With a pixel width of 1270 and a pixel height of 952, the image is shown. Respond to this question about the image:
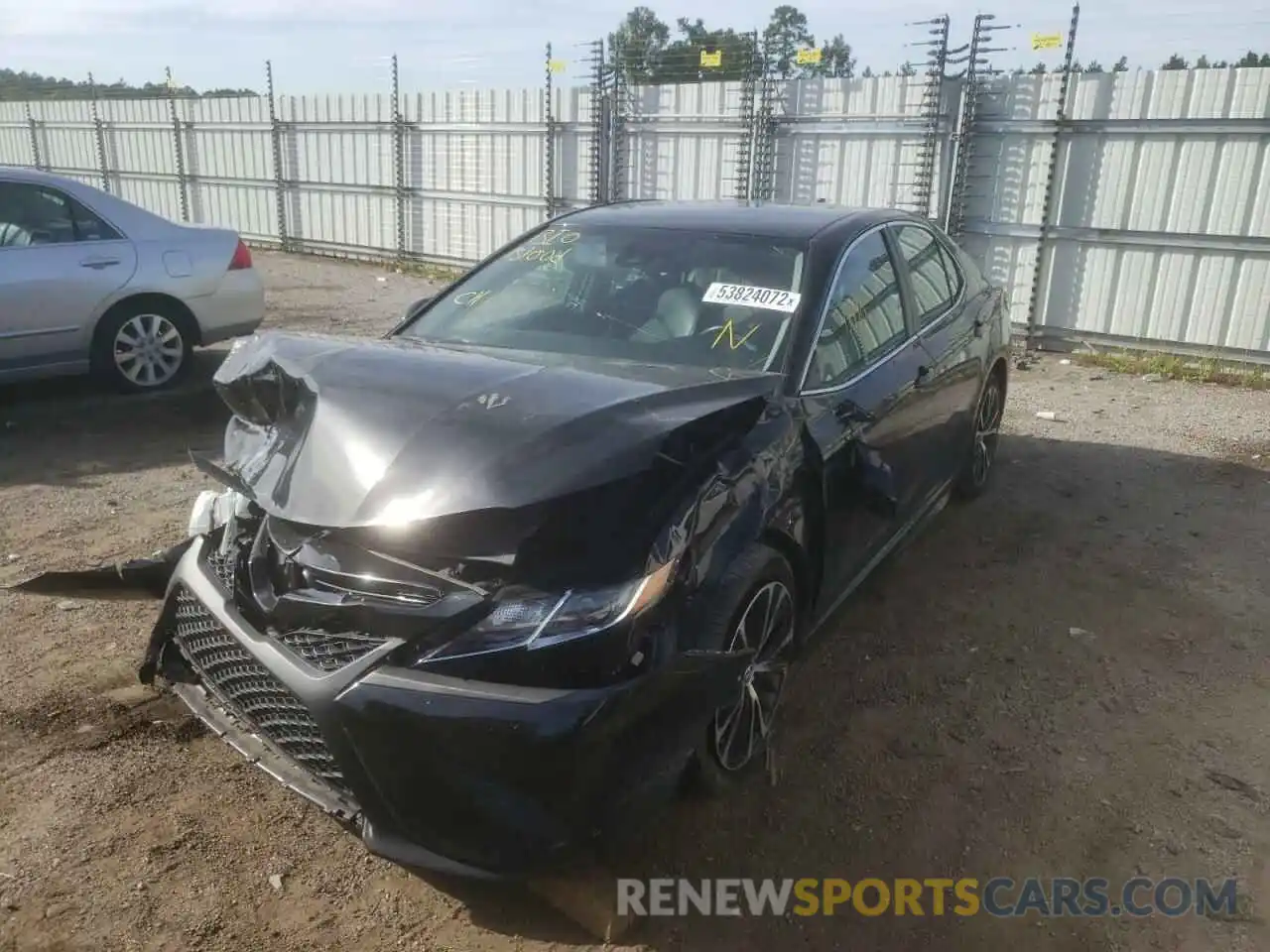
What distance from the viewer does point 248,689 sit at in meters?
2.62

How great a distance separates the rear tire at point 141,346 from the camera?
7.05 m

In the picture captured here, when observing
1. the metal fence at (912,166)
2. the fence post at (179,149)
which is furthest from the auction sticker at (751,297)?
the fence post at (179,149)

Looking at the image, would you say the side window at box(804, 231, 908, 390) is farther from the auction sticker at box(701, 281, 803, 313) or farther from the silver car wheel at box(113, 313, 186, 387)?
the silver car wheel at box(113, 313, 186, 387)

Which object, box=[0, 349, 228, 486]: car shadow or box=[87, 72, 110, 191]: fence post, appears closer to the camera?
box=[0, 349, 228, 486]: car shadow

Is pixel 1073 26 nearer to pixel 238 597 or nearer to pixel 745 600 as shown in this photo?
pixel 745 600

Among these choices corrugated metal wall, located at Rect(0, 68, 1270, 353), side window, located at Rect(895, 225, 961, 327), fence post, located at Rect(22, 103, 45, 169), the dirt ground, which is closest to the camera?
the dirt ground

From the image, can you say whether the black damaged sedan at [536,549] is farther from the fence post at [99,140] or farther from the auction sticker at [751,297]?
the fence post at [99,140]

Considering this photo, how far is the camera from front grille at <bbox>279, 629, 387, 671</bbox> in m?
2.37

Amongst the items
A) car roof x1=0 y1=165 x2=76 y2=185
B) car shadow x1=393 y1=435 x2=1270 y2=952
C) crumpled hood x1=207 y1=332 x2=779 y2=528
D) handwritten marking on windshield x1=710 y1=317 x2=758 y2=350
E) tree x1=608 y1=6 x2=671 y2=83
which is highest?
tree x1=608 y1=6 x2=671 y2=83

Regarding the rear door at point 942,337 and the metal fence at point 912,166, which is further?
the metal fence at point 912,166

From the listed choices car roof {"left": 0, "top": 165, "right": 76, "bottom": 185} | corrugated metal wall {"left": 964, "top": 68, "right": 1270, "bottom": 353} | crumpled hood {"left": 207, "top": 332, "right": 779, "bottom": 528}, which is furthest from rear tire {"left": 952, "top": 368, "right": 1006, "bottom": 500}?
car roof {"left": 0, "top": 165, "right": 76, "bottom": 185}

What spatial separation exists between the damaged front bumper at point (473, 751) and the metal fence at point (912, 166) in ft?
17.7

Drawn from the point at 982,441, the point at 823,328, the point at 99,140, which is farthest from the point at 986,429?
the point at 99,140

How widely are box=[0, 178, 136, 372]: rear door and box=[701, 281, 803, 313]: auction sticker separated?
5050 millimetres
